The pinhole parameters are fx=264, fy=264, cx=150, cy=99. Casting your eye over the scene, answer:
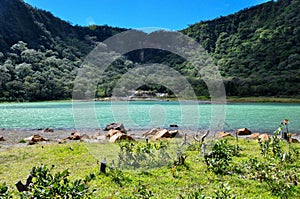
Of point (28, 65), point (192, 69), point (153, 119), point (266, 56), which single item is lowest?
point (153, 119)

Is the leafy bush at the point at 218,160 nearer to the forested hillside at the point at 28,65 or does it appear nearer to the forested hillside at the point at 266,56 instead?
the forested hillside at the point at 266,56

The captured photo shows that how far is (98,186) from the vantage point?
8516 millimetres

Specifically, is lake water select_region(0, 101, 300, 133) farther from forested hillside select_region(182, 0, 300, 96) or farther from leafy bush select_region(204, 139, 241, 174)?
A: forested hillside select_region(182, 0, 300, 96)

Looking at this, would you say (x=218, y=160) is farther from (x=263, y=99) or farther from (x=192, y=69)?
(x=192, y=69)

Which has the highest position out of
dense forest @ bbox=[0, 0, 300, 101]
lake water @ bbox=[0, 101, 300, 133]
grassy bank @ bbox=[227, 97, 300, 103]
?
dense forest @ bbox=[0, 0, 300, 101]

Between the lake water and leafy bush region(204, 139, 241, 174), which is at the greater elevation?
leafy bush region(204, 139, 241, 174)

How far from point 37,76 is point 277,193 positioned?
145 metres

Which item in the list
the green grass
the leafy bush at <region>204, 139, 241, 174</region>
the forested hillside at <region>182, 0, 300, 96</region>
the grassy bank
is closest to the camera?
the green grass

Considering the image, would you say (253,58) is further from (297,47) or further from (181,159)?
(181,159)

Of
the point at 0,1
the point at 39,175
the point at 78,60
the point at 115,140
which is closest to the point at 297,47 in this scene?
the point at 78,60

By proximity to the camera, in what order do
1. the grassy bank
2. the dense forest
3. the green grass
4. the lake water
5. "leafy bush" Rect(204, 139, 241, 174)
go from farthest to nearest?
the dense forest → the grassy bank → the lake water → "leafy bush" Rect(204, 139, 241, 174) → the green grass

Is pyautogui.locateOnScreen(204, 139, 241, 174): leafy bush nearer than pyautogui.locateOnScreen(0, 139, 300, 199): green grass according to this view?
No

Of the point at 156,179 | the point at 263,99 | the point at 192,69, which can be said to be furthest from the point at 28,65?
the point at 156,179

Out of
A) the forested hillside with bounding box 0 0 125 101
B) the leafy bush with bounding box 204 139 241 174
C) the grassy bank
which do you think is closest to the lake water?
the leafy bush with bounding box 204 139 241 174
